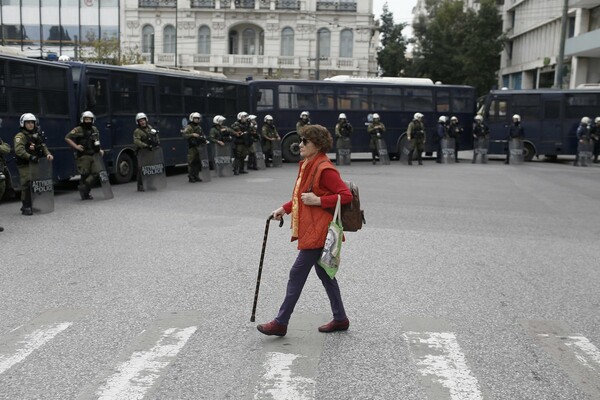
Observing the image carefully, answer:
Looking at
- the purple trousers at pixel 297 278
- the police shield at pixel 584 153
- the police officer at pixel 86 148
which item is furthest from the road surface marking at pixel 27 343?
the police shield at pixel 584 153

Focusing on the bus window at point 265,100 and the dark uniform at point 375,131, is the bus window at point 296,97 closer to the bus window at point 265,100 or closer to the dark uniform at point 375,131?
the bus window at point 265,100

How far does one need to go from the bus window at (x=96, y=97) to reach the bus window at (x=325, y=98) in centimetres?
1167

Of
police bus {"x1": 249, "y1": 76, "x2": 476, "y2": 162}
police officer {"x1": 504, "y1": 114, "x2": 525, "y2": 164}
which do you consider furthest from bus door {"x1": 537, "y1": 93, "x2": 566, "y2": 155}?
police bus {"x1": 249, "y1": 76, "x2": 476, "y2": 162}

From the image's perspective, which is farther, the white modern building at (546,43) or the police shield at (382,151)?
the white modern building at (546,43)

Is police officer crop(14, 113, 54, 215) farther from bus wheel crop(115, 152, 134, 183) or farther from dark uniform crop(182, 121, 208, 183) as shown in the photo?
dark uniform crop(182, 121, 208, 183)

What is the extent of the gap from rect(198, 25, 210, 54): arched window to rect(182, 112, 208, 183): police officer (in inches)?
1835

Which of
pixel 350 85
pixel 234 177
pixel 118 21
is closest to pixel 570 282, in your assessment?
pixel 234 177

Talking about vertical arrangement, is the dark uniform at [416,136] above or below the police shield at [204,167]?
above

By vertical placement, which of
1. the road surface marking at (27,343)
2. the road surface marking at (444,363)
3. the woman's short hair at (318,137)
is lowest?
the road surface marking at (27,343)

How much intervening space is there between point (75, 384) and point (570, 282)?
17.4 feet

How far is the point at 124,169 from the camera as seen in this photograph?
18078 mm

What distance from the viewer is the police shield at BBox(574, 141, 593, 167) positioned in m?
27.1

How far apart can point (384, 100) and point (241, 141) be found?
31.4ft

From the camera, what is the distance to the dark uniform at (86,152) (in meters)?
14.1
